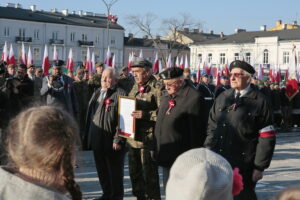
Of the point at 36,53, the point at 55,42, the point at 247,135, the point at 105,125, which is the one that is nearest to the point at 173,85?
the point at 247,135

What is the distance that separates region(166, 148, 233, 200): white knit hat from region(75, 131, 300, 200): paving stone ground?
12.5 ft

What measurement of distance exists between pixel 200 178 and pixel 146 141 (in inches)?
177

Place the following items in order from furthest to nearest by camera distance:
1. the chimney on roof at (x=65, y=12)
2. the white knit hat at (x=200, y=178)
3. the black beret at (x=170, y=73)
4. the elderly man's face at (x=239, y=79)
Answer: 1. the chimney on roof at (x=65, y=12)
2. the black beret at (x=170, y=73)
3. the elderly man's face at (x=239, y=79)
4. the white knit hat at (x=200, y=178)

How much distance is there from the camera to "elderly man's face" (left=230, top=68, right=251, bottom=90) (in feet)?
17.2

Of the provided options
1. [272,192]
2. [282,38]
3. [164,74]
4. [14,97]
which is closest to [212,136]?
[164,74]

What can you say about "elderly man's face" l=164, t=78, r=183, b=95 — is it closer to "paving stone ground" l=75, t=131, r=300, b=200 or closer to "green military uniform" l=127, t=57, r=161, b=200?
"green military uniform" l=127, t=57, r=161, b=200

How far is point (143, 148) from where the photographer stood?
22.0ft

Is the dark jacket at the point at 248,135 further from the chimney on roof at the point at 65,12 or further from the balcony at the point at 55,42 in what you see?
the chimney on roof at the point at 65,12

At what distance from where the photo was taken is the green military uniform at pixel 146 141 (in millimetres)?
6613

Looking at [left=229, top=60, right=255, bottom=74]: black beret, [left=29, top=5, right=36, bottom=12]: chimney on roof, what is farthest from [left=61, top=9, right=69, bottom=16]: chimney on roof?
[left=229, top=60, right=255, bottom=74]: black beret

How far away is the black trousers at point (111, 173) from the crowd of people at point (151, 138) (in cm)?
1

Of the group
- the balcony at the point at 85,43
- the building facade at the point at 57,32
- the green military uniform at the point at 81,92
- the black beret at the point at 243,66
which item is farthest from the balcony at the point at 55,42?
the black beret at the point at 243,66

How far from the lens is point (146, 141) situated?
261 inches

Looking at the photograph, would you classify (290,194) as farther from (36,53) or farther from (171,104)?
(36,53)
